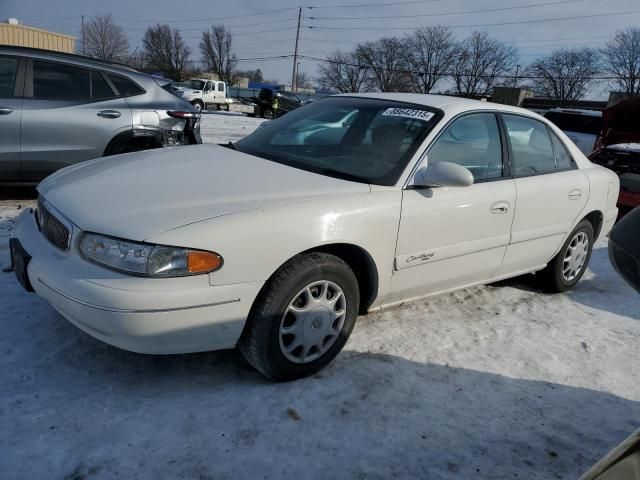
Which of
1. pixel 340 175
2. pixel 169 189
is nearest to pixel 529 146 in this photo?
pixel 340 175

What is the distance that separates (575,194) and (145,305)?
3326mm

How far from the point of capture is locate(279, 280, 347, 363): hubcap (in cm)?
257

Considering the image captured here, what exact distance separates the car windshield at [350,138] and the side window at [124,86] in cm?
261

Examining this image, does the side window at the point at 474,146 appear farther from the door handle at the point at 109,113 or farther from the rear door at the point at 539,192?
the door handle at the point at 109,113

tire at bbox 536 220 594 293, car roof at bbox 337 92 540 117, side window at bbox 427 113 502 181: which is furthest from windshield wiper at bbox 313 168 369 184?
tire at bbox 536 220 594 293

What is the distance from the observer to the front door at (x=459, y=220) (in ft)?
9.67

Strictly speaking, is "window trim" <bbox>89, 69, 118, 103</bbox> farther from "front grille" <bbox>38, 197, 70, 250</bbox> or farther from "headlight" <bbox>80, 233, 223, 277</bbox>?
"headlight" <bbox>80, 233, 223, 277</bbox>

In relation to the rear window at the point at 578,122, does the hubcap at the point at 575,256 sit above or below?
below

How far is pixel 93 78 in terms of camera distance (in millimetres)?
5535

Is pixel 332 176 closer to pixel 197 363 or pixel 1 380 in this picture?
pixel 197 363

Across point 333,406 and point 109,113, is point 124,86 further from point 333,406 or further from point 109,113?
point 333,406

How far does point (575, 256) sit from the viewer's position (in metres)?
4.36

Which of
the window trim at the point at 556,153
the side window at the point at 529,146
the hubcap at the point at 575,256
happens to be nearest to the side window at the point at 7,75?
the side window at the point at 529,146

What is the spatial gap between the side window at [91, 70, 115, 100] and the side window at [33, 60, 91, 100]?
53 millimetres
